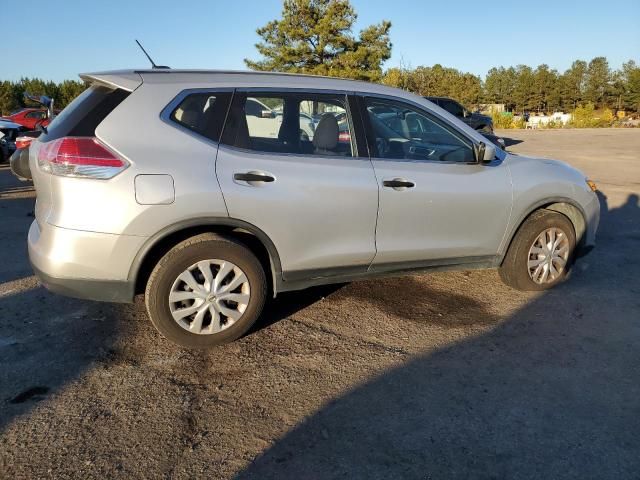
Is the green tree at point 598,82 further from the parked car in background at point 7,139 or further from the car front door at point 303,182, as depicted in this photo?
the car front door at point 303,182

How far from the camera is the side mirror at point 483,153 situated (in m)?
4.11

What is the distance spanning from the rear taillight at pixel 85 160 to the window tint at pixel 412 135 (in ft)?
6.20

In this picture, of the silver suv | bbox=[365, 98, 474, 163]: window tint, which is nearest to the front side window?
the silver suv

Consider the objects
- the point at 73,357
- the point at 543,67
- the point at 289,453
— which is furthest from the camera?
the point at 543,67

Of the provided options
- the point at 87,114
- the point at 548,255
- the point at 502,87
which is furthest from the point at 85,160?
the point at 502,87

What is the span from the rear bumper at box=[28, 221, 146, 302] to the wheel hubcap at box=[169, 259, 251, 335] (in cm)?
32

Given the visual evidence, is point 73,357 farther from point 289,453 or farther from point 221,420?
point 289,453

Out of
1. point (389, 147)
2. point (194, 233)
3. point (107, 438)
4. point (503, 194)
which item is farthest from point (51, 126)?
point (503, 194)

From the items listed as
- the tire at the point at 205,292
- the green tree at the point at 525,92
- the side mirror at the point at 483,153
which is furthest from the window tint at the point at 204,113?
the green tree at the point at 525,92

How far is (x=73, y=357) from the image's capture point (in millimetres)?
3410

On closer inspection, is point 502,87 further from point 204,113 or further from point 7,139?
point 204,113

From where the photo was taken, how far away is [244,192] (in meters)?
3.38

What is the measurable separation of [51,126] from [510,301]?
386cm

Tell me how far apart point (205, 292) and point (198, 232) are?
0.41 m
